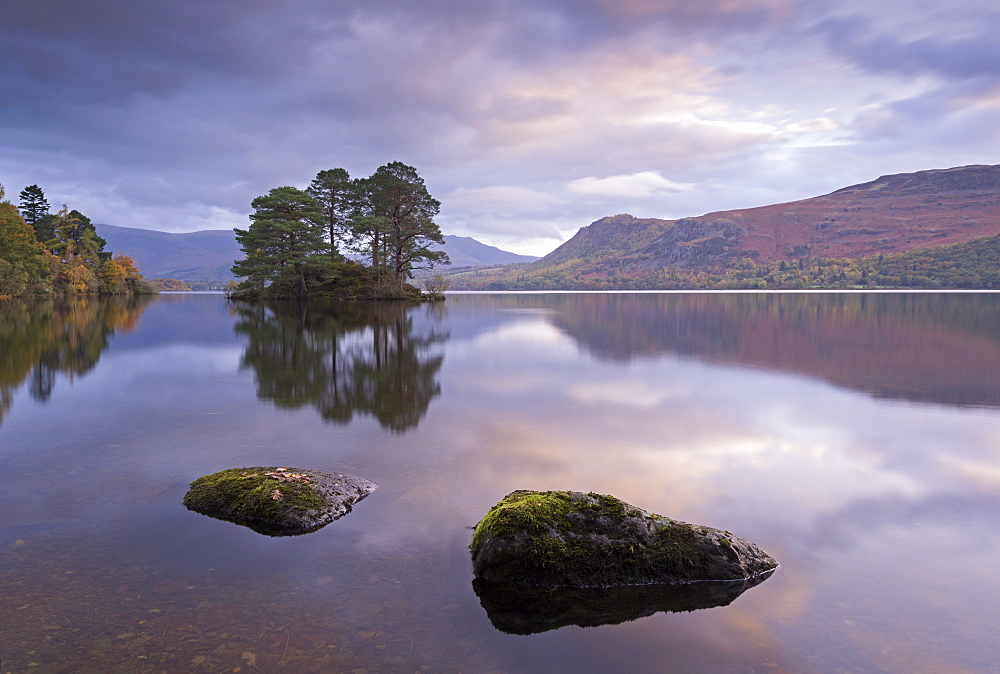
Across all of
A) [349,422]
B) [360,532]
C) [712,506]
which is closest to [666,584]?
[712,506]

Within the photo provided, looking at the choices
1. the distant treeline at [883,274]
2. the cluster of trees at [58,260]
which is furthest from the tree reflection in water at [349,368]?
the distant treeline at [883,274]

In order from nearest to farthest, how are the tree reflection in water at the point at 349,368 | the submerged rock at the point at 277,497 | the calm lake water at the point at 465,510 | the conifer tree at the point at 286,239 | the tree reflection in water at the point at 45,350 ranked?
1. the calm lake water at the point at 465,510
2. the submerged rock at the point at 277,497
3. the tree reflection in water at the point at 349,368
4. the tree reflection in water at the point at 45,350
5. the conifer tree at the point at 286,239

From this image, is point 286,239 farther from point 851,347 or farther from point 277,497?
point 277,497

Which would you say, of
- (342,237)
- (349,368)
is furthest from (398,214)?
(349,368)

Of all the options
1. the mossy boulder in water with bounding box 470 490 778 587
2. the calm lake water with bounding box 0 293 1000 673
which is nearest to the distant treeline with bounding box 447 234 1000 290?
the calm lake water with bounding box 0 293 1000 673

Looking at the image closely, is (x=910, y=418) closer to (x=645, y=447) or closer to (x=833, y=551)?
(x=645, y=447)

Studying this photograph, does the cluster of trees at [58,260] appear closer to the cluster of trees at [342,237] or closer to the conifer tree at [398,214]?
the cluster of trees at [342,237]

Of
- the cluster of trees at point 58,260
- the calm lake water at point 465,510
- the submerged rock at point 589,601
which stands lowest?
the submerged rock at point 589,601

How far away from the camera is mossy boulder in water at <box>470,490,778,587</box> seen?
529 cm

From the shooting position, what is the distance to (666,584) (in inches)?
208

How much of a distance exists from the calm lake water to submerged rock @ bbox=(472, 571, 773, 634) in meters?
0.04

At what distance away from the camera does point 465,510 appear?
6.64m

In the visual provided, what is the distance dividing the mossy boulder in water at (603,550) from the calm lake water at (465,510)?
270 millimetres

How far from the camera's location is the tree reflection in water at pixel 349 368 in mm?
12094
